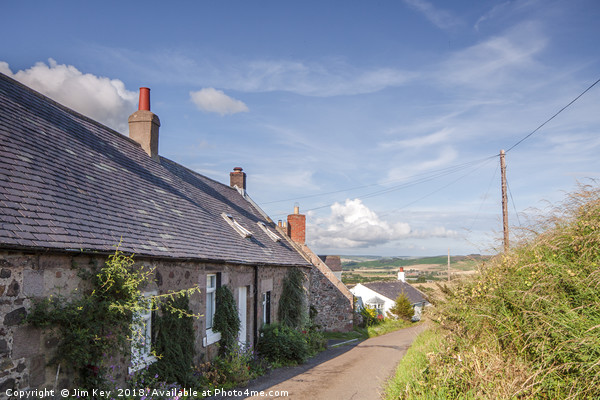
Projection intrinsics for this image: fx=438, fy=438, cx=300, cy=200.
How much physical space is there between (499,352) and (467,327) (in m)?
1.34

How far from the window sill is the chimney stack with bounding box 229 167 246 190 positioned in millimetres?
12359

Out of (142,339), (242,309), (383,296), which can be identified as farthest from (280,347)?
(383,296)

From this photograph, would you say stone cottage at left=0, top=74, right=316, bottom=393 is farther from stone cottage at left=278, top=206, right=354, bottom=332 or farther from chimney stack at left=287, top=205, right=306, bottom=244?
stone cottage at left=278, top=206, right=354, bottom=332

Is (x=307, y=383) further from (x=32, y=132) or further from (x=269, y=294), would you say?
(x=32, y=132)

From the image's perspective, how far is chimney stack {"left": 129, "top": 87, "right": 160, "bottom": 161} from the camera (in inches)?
572

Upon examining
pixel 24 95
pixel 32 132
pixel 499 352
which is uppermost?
pixel 24 95

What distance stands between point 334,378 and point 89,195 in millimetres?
7581

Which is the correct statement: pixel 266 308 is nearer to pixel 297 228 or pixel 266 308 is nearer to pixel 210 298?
Result: pixel 210 298

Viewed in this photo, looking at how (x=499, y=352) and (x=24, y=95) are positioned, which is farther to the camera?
(x=24, y=95)

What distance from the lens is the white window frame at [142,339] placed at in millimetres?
7613

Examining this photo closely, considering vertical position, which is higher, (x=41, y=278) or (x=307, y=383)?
(x=41, y=278)

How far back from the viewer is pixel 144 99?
1475 cm

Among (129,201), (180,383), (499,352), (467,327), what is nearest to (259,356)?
(180,383)

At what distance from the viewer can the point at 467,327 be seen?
7.84 m
